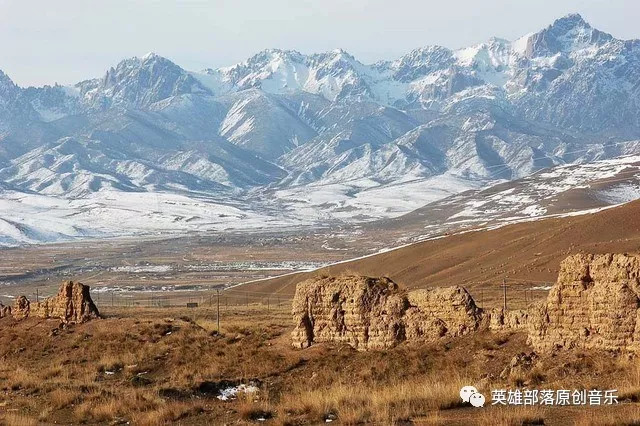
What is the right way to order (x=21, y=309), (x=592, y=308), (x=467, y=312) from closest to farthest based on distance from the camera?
1. (x=592, y=308)
2. (x=467, y=312)
3. (x=21, y=309)

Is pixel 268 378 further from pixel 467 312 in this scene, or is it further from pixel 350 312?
pixel 467 312

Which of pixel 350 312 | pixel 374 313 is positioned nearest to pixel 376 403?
pixel 374 313

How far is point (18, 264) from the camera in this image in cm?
18100

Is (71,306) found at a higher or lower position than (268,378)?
higher

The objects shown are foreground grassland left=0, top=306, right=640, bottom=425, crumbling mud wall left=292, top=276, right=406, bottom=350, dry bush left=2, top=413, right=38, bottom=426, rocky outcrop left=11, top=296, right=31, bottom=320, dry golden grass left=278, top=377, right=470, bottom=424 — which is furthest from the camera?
rocky outcrop left=11, top=296, right=31, bottom=320

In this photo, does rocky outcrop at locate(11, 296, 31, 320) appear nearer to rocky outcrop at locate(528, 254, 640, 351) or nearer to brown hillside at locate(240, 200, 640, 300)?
rocky outcrop at locate(528, 254, 640, 351)

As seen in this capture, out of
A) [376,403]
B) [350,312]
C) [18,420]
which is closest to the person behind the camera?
[376,403]

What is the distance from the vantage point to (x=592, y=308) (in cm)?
2188

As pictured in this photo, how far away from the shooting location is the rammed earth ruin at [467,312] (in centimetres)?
2127

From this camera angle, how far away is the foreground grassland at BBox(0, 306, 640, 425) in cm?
1680

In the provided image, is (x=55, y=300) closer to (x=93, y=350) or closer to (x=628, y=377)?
(x=93, y=350)

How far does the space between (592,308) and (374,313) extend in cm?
721

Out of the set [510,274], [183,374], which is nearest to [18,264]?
[510,274]

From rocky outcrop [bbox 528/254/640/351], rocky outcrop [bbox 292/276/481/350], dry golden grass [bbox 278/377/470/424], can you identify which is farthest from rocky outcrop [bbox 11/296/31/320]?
rocky outcrop [bbox 528/254/640/351]
